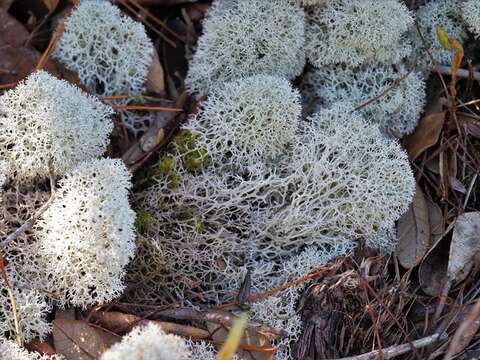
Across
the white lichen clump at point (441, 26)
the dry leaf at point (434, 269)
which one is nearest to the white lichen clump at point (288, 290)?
the dry leaf at point (434, 269)

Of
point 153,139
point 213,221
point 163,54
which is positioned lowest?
point 213,221

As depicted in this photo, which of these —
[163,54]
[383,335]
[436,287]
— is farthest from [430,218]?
[163,54]

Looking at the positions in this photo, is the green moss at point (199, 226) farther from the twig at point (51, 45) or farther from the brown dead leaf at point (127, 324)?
the twig at point (51, 45)

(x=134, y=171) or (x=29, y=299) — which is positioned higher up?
(x=134, y=171)

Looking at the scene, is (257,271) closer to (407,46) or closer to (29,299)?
(29,299)

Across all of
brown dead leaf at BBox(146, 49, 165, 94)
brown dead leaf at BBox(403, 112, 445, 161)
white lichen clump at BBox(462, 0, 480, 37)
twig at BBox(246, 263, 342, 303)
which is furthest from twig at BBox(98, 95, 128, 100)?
white lichen clump at BBox(462, 0, 480, 37)

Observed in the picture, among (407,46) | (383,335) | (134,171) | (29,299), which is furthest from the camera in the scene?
(407,46)
